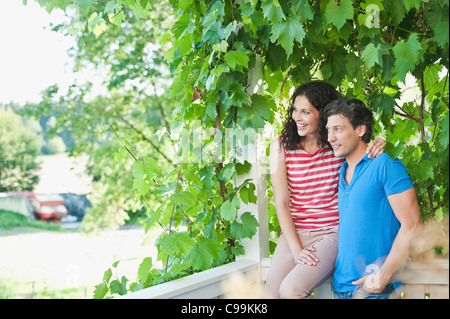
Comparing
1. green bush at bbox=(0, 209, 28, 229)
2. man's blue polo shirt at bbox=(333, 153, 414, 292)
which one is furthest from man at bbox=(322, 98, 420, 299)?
green bush at bbox=(0, 209, 28, 229)

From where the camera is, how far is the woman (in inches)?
81.4

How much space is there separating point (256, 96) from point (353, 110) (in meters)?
0.48

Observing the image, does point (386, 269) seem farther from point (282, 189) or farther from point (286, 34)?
point (286, 34)

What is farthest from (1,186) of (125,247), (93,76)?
(93,76)

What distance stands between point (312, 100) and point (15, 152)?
53.8 ft

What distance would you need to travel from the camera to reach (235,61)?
6.66ft

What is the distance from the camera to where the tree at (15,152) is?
54.8 ft

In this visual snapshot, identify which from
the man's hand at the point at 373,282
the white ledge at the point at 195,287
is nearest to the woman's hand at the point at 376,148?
the man's hand at the point at 373,282

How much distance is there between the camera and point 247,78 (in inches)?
89.8

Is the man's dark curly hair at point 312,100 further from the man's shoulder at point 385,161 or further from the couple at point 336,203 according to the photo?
the man's shoulder at point 385,161

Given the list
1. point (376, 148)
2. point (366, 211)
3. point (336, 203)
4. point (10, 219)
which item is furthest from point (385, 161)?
point (10, 219)

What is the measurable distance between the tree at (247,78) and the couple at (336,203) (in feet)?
0.45

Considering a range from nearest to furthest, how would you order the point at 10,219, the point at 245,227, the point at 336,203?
1. the point at 336,203
2. the point at 245,227
3. the point at 10,219

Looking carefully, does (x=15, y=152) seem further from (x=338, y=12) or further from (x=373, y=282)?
(x=373, y=282)
